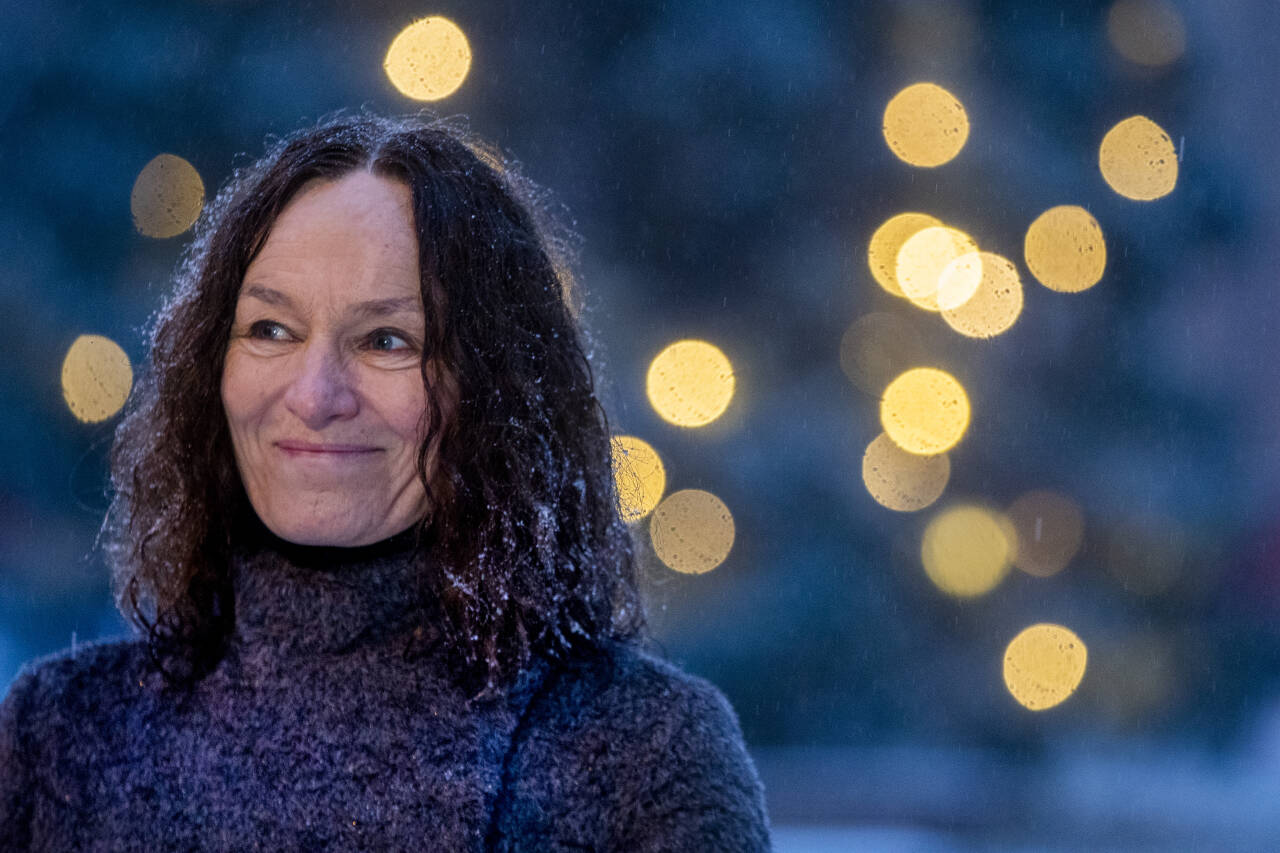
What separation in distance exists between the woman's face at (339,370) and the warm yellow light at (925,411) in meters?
1.46

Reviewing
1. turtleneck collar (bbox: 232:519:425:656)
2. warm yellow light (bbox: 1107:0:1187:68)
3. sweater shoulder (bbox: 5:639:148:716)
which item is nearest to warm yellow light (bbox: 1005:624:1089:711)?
warm yellow light (bbox: 1107:0:1187:68)

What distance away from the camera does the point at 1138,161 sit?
2398 mm

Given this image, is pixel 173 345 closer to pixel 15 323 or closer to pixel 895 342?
pixel 15 323

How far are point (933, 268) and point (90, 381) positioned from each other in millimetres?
1580

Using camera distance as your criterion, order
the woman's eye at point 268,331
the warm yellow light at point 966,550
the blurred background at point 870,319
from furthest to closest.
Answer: the warm yellow light at point 966,550, the blurred background at point 870,319, the woman's eye at point 268,331

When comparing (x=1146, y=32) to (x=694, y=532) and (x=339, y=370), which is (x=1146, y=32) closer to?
(x=694, y=532)

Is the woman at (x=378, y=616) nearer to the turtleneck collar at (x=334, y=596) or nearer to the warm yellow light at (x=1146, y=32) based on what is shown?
the turtleneck collar at (x=334, y=596)

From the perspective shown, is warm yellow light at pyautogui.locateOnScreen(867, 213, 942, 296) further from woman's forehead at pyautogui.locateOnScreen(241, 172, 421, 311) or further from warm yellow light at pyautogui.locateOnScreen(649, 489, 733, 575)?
woman's forehead at pyautogui.locateOnScreen(241, 172, 421, 311)

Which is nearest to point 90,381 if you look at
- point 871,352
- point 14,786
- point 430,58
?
point 430,58

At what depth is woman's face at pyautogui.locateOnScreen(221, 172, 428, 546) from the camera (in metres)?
1.12

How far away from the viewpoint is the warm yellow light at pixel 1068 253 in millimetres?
2428

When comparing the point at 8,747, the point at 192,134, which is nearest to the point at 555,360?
the point at 8,747

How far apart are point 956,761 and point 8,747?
213 cm

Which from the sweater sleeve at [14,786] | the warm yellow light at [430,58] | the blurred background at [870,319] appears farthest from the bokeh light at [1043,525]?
the sweater sleeve at [14,786]
